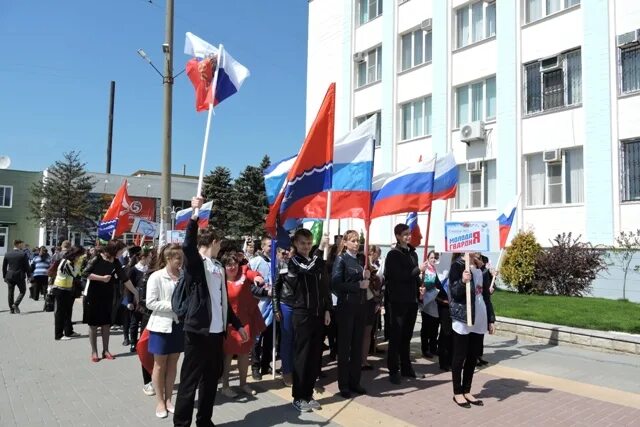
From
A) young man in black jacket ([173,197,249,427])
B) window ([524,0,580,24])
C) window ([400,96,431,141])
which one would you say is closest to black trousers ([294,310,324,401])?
young man in black jacket ([173,197,249,427])

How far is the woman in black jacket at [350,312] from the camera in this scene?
21.3 ft

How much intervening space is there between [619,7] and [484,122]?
544 cm

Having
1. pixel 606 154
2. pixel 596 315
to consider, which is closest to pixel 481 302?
pixel 596 315

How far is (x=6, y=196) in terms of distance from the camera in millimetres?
49969

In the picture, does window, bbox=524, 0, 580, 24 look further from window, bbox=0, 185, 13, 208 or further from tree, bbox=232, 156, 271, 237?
window, bbox=0, 185, 13, 208

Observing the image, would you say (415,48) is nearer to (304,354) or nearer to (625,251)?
(625,251)

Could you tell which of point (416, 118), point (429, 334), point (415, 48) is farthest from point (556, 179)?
point (429, 334)

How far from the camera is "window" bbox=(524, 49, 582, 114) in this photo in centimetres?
1703

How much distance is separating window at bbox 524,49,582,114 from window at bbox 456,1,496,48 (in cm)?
258

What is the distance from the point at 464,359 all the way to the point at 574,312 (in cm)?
633

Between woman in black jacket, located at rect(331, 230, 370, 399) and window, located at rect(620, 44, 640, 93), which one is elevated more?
window, located at rect(620, 44, 640, 93)

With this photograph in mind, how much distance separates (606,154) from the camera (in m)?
15.8

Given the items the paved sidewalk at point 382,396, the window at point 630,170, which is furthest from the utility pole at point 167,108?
the window at point 630,170

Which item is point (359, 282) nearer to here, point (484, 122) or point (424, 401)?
point (424, 401)
